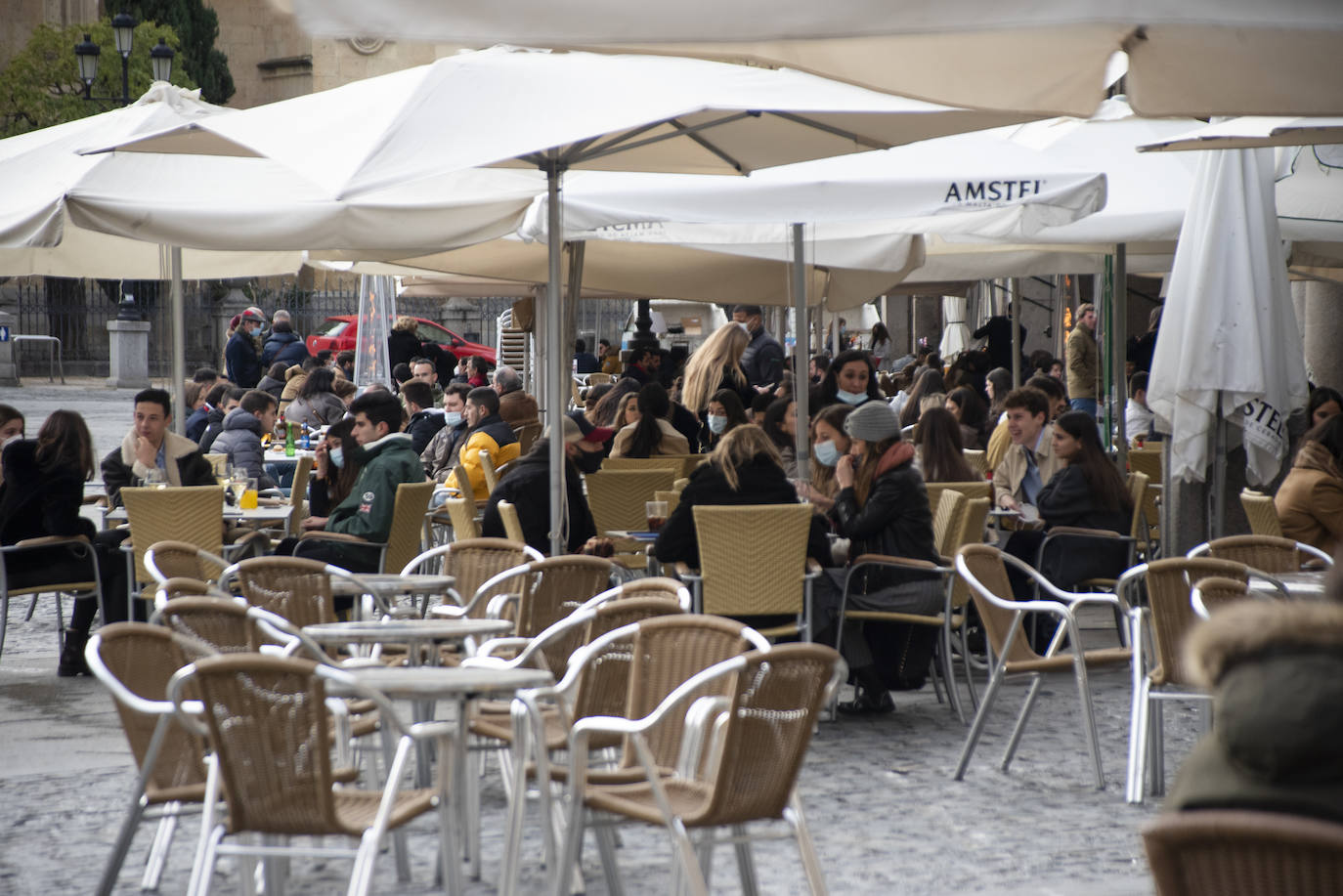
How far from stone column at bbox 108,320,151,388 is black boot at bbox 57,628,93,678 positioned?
29378 millimetres

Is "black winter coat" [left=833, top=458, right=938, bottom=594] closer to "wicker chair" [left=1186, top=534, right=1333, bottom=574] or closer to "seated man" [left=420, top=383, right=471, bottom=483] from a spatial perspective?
"wicker chair" [left=1186, top=534, right=1333, bottom=574]

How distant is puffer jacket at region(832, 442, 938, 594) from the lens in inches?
308

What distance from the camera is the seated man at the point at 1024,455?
946 cm

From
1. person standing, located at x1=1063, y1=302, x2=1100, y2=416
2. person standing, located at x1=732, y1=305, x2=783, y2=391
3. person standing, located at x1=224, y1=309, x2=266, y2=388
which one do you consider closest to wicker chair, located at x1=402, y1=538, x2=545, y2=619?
person standing, located at x1=732, y1=305, x2=783, y2=391

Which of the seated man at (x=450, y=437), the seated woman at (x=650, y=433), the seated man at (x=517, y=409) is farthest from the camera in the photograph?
the seated man at (x=450, y=437)

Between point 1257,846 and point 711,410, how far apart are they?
9.08 meters

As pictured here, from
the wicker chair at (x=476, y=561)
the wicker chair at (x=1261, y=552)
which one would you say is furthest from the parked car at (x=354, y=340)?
the wicker chair at (x=1261, y=552)

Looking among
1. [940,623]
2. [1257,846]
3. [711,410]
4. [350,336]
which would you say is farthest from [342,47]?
[1257,846]

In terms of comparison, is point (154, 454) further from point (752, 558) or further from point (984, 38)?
point (984, 38)

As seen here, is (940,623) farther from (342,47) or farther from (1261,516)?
(342,47)

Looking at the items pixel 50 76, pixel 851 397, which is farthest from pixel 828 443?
pixel 50 76

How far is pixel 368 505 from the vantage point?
8.55 m

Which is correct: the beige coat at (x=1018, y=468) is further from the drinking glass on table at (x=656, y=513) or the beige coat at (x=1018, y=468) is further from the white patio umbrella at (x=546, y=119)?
the white patio umbrella at (x=546, y=119)

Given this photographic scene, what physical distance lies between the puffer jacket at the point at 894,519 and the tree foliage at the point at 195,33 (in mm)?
42881
